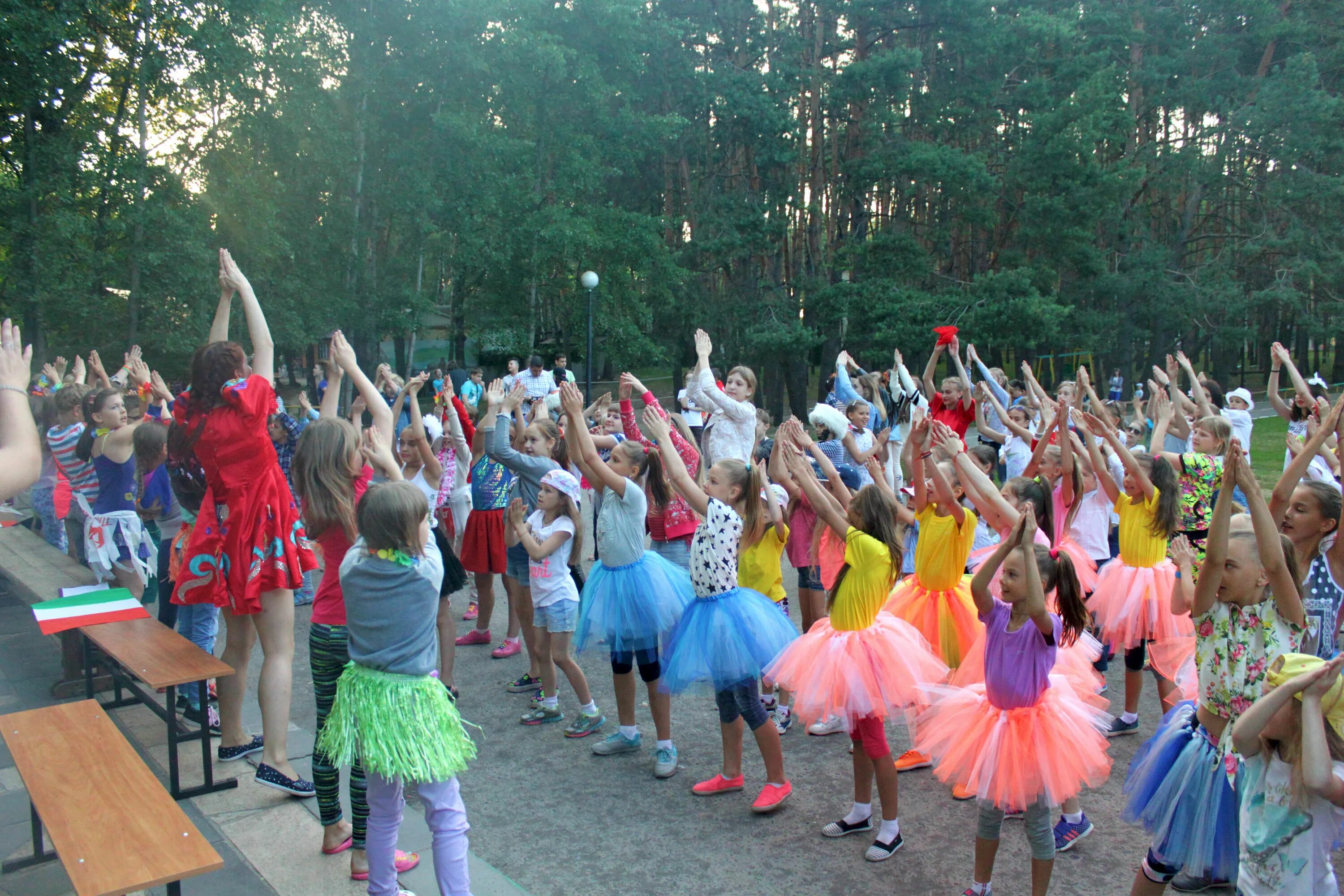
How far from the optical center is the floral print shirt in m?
3.18

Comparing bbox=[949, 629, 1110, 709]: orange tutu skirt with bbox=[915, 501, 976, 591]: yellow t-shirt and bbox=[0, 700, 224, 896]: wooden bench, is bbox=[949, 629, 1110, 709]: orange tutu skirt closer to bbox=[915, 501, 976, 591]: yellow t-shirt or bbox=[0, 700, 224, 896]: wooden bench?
bbox=[915, 501, 976, 591]: yellow t-shirt

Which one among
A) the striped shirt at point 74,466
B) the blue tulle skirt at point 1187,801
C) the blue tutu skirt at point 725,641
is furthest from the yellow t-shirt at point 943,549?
the striped shirt at point 74,466

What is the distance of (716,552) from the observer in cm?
475

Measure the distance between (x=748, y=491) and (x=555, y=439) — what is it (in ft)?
6.24

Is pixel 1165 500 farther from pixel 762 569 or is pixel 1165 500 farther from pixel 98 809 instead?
pixel 98 809

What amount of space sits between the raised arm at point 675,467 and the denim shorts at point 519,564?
60.7 inches

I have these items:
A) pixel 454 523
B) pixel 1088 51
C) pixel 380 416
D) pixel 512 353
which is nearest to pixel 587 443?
pixel 380 416

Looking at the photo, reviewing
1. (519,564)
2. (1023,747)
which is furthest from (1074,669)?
(519,564)

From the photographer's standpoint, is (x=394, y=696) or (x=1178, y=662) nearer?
(x=394, y=696)

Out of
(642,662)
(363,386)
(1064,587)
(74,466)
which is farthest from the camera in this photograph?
(74,466)

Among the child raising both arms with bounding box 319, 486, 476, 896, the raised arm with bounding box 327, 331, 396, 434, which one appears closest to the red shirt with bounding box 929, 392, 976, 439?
the raised arm with bounding box 327, 331, 396, 434

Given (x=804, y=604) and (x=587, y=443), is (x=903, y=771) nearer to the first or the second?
(x=804, y=604)

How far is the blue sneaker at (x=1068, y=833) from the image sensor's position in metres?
4.24

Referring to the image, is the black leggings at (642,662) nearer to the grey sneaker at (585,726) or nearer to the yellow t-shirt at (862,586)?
the grey sneaker at (585,726)
